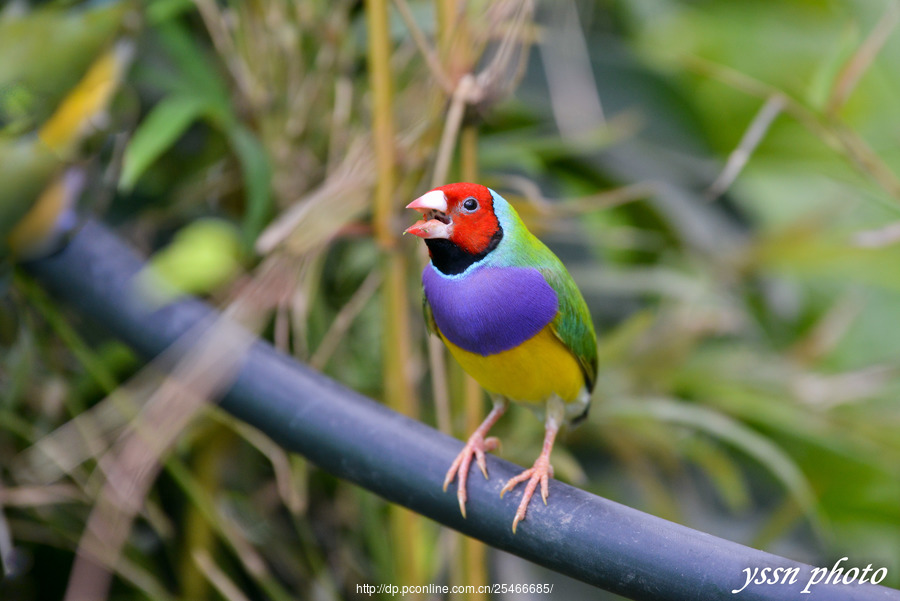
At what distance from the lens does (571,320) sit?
1312 millimetres

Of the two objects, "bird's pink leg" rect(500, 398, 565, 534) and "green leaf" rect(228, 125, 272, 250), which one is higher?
"green leaf" rect(228, 125, 272, 250)

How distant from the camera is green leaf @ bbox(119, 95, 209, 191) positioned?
4.96 ft

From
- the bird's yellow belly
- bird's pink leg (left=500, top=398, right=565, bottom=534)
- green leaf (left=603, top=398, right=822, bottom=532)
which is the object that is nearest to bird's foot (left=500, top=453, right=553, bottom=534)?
bird's pink leg (left=500, top=398, right=565, bottom=534)

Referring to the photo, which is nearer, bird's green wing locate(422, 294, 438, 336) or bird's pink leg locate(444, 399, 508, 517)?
bird's pink leg locate(444, 399, 508, 517)

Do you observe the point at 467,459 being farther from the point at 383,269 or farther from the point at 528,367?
the point at 383,269

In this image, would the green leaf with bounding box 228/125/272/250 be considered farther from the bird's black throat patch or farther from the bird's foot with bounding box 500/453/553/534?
the bird's foot with bounding box 500/453/553/534

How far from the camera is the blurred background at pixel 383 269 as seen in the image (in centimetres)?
138

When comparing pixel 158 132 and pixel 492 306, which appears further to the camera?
pixel 158 132

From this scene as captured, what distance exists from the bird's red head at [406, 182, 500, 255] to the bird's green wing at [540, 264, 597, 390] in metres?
0.11

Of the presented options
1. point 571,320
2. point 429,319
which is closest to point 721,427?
point 571,320

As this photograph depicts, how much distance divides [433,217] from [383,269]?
0.23 m

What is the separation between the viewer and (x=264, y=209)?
164 centimetres

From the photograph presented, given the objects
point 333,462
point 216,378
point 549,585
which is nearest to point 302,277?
point 216,378

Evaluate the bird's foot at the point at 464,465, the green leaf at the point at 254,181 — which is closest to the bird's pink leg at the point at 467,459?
the bird's foot at the point at 464,465
